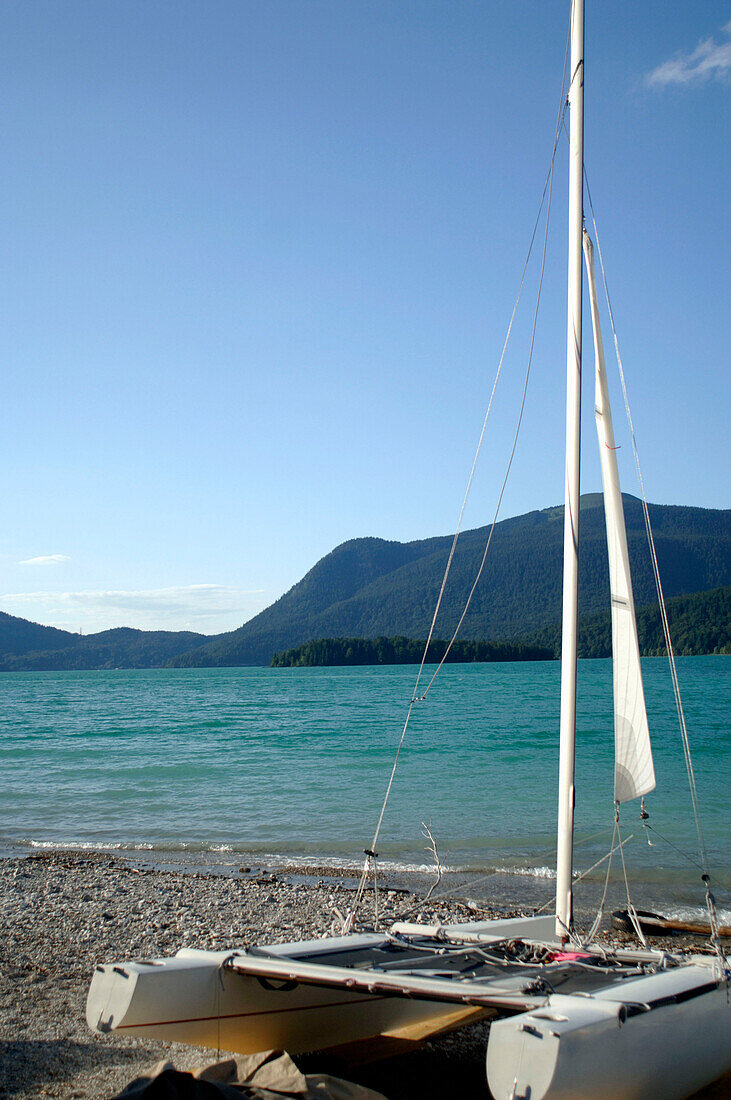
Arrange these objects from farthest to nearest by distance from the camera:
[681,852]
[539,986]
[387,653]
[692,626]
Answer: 1. [387,653]
2. [692,626]
3. [681,852]
4. [539,986]

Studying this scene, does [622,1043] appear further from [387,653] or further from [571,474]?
[387,653]

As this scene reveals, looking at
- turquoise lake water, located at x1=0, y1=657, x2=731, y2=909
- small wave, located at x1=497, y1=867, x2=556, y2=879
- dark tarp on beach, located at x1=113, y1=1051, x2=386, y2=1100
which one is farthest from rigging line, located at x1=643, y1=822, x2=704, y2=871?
dark tarp on beach, located at x1=113, y1=1051, x2=386, y2=1100

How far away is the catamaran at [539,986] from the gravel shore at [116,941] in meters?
0.40

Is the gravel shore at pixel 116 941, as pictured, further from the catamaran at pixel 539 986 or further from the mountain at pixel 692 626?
the mountain at pixel 692 626

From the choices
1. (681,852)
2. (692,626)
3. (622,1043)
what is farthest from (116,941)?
(692,626)

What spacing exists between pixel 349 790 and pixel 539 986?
16.5 metres

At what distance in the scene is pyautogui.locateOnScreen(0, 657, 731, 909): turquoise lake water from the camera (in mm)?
14148

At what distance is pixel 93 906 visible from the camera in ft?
32.9

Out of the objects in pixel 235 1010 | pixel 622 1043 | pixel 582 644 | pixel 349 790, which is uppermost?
pixel 582 644

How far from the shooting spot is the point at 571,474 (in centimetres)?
662

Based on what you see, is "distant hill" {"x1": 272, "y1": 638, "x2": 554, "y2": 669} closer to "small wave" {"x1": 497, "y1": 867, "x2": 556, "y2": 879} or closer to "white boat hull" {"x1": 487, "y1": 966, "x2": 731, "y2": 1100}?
"small wave" {"x1": 497, "y1": 867, "x2": 556, "y2": 879}

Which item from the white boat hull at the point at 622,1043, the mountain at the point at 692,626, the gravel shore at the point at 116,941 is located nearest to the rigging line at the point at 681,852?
the gravel shore at the point at 116,941

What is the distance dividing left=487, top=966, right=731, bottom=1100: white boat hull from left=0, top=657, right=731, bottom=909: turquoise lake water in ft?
21.2

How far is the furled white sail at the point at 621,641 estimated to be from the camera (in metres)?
6.70
